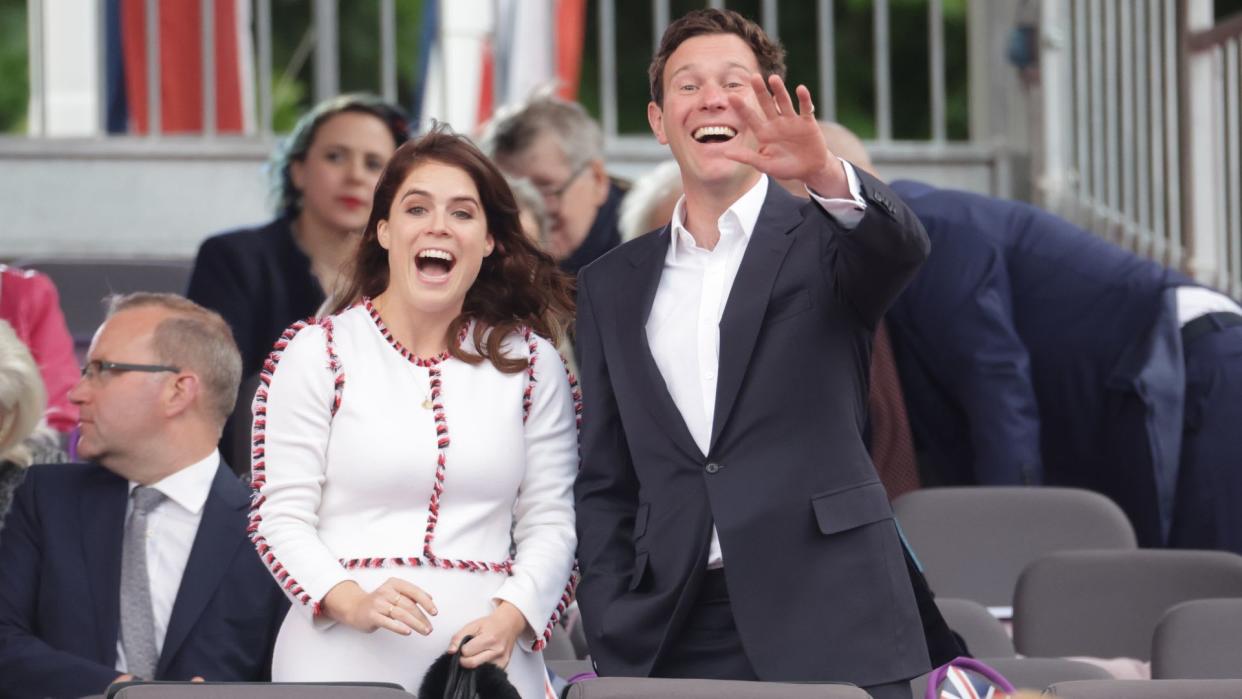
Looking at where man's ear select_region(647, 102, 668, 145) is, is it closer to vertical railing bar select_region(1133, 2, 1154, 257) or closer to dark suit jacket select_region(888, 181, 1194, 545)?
dark suit jacket select_region(888, 181, 1194, 545)

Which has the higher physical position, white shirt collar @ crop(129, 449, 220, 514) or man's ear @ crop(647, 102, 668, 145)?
man's ear @ crop(647, 102, 668, 145)

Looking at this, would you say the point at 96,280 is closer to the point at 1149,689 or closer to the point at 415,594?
the point at 415,594

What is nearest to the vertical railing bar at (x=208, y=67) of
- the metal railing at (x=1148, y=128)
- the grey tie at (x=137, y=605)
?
the metal railing at (x=1148, y=128)

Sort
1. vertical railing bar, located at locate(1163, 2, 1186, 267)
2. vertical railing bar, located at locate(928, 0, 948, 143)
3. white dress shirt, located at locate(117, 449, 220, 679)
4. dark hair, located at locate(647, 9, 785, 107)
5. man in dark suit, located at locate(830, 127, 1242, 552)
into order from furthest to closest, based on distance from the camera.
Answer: vertical railing bar, located at locate(928, 0, 948, 143) → vertical railing bar, located at locate(1163, 2, 1186, 267) → man in dark suit, located at locate(830, 127, 1242, 552) → white dress shirt, located at locate(117, 449, 220, 679) → dark hair, located at locate(647, 9, 785, 107)

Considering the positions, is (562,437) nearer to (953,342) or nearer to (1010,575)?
(1010,575)

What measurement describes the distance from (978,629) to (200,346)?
1454 millimetres

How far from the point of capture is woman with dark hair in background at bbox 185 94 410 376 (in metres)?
4.20

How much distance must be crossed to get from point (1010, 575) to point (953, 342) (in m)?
0.63

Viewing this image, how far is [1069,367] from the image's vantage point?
4.37 m

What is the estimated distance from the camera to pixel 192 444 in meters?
3.18

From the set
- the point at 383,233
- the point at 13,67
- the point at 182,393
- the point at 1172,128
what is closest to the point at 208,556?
the point at 182,393

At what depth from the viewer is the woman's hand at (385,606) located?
2.43 m

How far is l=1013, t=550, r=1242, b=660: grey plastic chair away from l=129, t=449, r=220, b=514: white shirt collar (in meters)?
1.49

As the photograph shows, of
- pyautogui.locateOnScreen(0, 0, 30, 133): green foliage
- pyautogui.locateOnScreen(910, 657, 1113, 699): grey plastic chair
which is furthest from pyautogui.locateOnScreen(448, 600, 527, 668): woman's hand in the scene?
pyautogui.locateOnScreen(0, 0, 30, 133): green foliage
